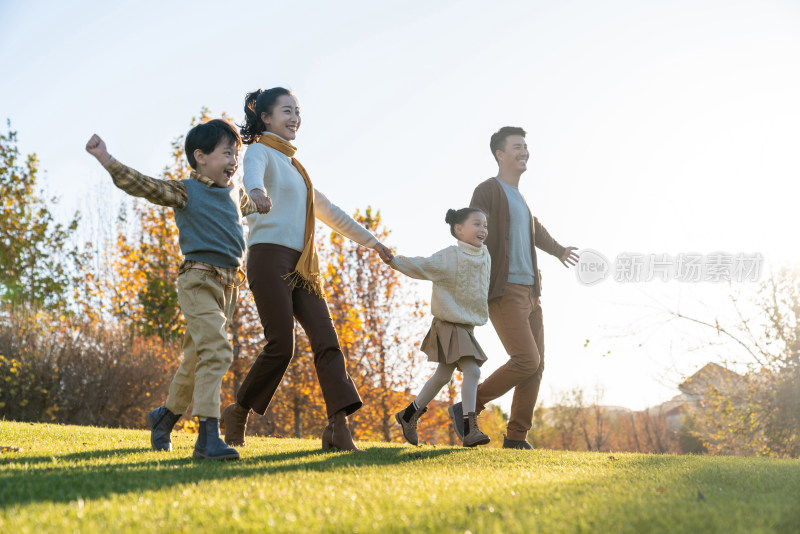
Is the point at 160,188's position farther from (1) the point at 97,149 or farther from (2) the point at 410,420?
(2) the point at 410,420

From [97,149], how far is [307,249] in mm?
1543

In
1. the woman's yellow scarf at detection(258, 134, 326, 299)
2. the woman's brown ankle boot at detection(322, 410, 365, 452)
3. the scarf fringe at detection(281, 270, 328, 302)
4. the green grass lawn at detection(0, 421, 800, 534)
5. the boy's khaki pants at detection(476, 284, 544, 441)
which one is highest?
the woman's yellow scarf at detection(258, 134, 326, 299)

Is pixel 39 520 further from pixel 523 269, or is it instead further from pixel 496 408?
pixel 496 408

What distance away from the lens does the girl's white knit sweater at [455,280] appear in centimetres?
543

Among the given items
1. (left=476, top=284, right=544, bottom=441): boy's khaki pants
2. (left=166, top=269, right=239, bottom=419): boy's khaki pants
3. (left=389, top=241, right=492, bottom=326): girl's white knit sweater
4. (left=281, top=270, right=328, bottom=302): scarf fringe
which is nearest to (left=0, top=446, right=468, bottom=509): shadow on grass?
(left=166, top=269, right=239, bottom=419): boy's khaki pants

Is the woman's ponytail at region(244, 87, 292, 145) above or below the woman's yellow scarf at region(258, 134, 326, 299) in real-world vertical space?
above

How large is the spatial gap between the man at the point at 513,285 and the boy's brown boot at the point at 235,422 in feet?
5.75

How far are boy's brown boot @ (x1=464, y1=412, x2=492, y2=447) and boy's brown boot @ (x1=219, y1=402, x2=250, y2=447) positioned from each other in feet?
5.67

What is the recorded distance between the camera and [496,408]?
50.3 meters

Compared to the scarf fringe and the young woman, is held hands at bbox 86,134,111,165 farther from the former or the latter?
the scarf fringe

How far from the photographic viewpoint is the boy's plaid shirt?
373 centimetres

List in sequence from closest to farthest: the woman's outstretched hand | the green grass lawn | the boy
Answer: the green grass lawn < the boy < the woman's outstretched hand

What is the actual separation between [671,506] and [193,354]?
9.66 feet

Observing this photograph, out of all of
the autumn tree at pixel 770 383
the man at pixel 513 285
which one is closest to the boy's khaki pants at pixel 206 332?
the man at pixel 513 285
